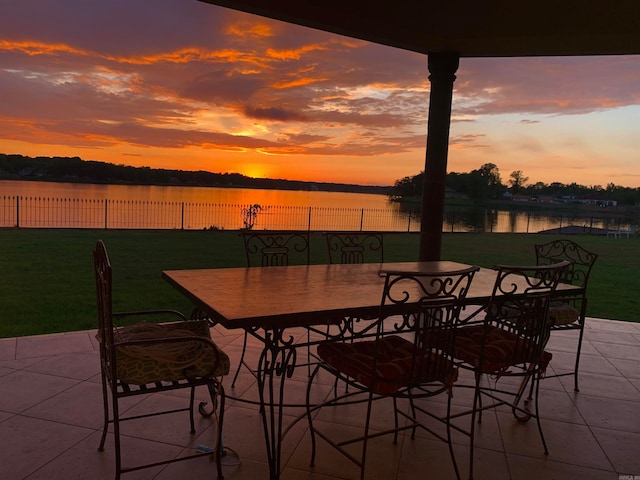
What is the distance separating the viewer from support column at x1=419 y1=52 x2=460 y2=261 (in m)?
4.24

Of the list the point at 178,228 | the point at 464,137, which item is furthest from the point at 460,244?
the point at 178,228

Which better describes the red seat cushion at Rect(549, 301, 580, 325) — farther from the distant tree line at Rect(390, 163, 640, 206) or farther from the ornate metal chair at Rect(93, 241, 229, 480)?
the distant tree line at Rect(390, 163, 640, 206)

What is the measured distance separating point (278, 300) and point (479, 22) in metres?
2.87

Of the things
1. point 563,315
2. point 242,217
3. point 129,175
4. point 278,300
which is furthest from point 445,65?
point 129,175

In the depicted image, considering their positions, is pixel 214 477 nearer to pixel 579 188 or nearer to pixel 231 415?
pixel 231 415

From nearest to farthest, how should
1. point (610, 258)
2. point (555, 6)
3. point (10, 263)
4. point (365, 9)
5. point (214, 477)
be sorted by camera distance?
point (214, 477), point (555, 6), point (365, 9), point (10, 263), point (610, 258)

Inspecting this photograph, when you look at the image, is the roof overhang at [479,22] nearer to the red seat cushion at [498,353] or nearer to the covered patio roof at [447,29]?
the covered patio roof at [447,29]

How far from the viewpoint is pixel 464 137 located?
768 cm

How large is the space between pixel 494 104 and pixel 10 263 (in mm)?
7580

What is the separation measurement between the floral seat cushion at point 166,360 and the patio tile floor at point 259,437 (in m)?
0.46

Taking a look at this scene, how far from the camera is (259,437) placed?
224cm

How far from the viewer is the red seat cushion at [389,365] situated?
1.86 meters

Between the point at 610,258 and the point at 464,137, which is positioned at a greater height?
the point at 464,137

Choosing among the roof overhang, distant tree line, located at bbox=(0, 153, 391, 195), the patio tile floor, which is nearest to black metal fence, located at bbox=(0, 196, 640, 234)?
distant tree line, located at bbox=(0, 153, 391, 195)
